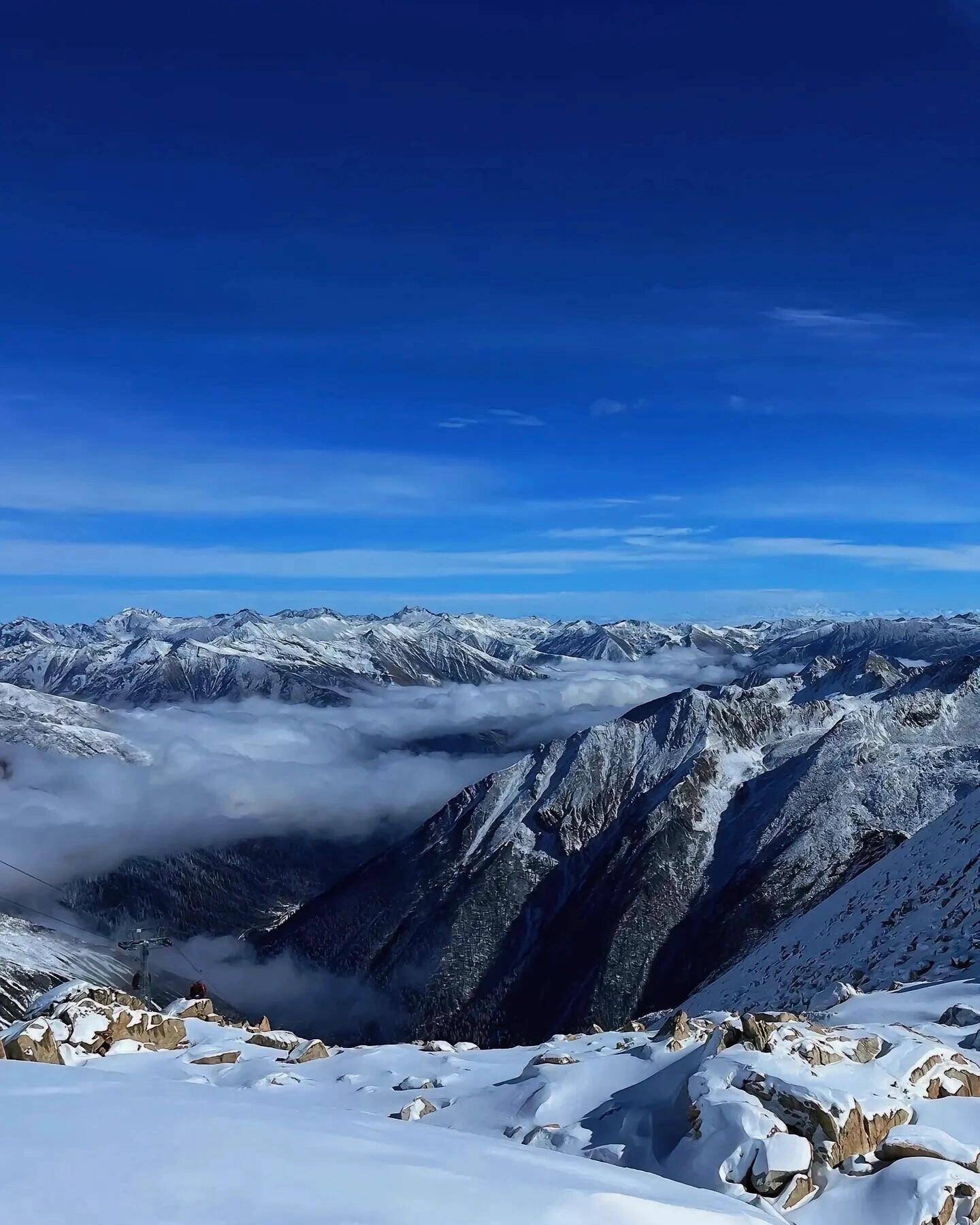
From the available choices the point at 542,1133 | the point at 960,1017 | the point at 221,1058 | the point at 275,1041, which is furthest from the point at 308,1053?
the point at 960,1017

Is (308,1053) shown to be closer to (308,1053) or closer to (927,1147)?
(308,1053)

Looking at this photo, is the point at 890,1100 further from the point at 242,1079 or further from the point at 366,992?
the point at 366,992

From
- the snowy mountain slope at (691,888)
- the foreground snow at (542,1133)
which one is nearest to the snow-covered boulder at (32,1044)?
the foreground snow at (542,1133)

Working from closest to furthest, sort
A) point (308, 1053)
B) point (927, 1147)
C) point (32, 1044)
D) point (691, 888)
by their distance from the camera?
point (927, 1147) < point (32, 1044) < point (308, 1053) < point (691, 888)

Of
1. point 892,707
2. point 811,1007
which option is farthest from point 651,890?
point 811,1007

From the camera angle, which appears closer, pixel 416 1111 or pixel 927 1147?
pixel 927 1147

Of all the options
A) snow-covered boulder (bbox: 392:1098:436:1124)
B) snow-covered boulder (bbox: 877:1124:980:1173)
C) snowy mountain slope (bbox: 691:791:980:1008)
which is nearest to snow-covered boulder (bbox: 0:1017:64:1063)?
snow-covered boulder (bbox: 392:1098:436:1124)
